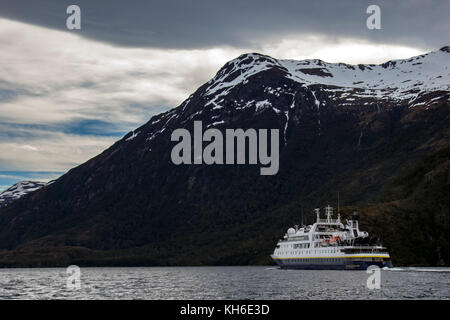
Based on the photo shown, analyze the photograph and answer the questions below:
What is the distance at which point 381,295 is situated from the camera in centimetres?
11581
